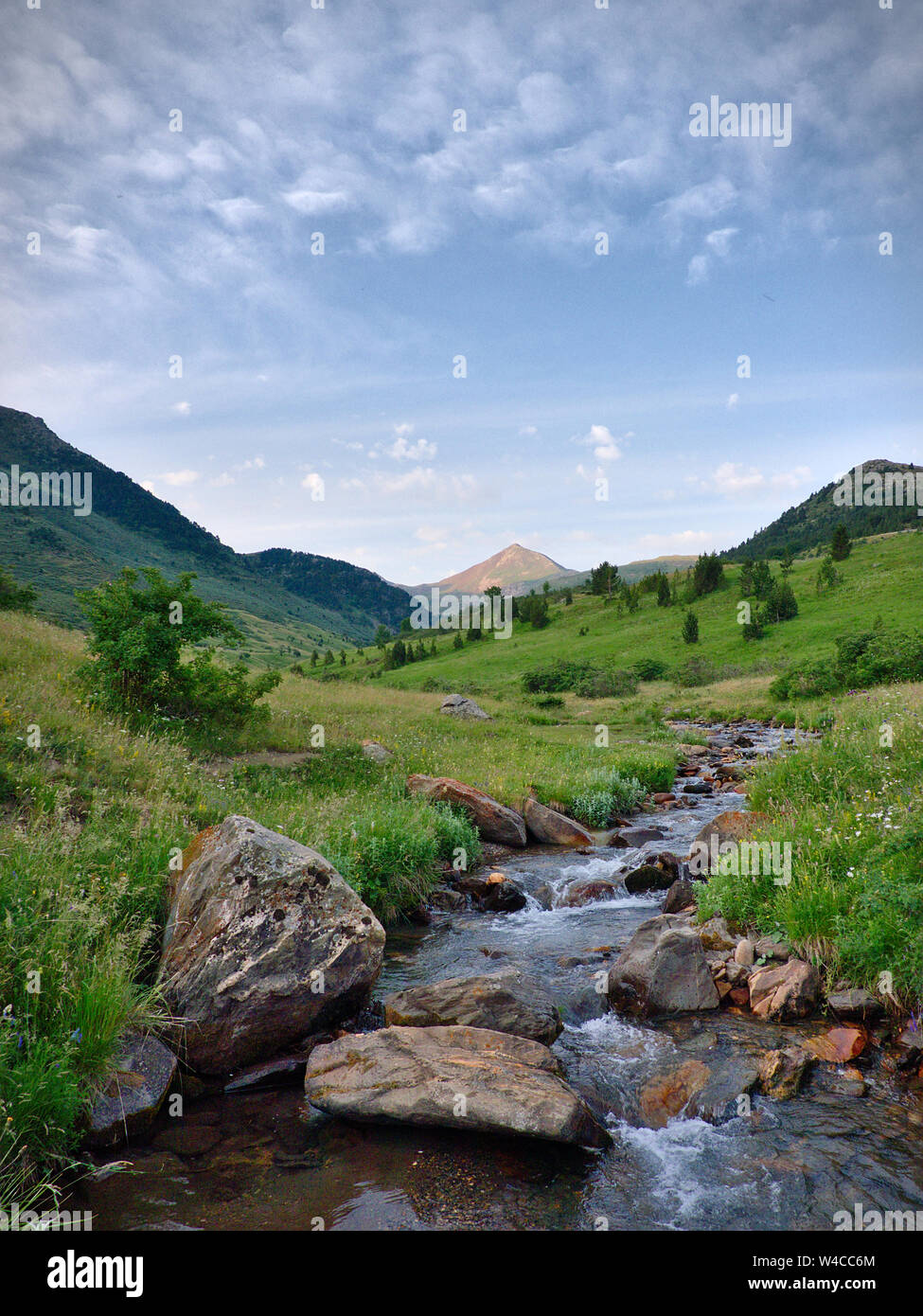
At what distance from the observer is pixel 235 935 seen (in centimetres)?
661

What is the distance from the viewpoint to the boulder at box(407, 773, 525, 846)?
14.9 m

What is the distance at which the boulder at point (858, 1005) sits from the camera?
6.51 meters

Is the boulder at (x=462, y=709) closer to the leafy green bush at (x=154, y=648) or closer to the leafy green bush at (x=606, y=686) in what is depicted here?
the leafy green bush at (x=154, y=648)

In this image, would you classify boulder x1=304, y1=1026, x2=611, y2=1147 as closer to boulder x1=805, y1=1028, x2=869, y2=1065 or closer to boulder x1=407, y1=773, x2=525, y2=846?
boulder x1=805, y1=1028, x2=869, y2=1065

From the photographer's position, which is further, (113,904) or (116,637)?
(116,637)

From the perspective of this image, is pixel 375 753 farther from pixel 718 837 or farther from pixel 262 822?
pixel 718 837

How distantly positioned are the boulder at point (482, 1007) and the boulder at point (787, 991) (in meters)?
2.21

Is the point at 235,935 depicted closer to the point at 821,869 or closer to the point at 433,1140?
the point at 433,1140

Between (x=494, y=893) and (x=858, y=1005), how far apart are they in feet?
19.6

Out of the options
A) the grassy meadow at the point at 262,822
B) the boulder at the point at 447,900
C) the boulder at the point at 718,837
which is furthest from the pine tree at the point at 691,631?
the boulder at the point at 447,900

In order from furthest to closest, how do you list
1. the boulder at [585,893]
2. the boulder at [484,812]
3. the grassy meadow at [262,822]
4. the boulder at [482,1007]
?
the boulder at [484,812] < the boulder at [585,893] < the boulder at [482,1007] < the grassy meadow at [262,822]
